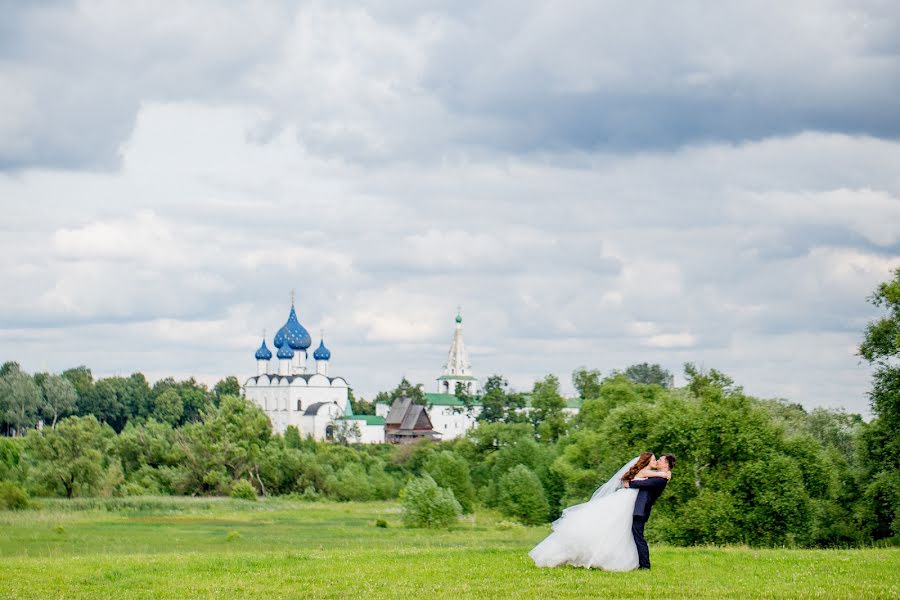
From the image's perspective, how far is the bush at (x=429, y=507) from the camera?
53719 millimetres

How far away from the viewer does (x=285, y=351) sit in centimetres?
15712

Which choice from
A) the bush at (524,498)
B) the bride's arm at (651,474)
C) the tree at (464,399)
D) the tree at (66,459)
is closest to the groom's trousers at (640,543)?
the bride's arm at (651,474)

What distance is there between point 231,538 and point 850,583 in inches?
1301

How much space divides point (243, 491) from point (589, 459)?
33414 mm

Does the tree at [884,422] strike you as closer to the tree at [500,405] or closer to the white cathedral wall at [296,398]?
the tree at [500,405]

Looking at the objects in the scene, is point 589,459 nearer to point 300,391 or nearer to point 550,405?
point 550,405

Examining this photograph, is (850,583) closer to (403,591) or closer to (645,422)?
(403,591)

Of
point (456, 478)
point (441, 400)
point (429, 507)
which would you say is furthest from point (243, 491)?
point (441, 400)

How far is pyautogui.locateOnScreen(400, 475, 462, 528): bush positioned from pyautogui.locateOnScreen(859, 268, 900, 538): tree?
21.3m

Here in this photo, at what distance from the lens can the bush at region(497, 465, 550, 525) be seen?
210 feet

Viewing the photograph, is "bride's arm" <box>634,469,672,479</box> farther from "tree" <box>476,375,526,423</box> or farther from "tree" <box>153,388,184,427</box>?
"tree" <box>153,388,184,427</box>

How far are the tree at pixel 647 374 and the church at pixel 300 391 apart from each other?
41.7 m

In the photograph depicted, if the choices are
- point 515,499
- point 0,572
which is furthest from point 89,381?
point 0,572

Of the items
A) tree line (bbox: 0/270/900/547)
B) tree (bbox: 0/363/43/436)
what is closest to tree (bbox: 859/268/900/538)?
tree line (bbox: 0/270/900/547)
